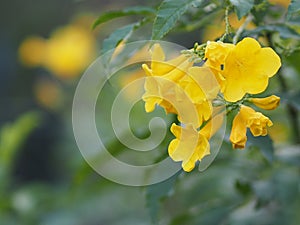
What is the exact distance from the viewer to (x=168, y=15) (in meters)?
0.88

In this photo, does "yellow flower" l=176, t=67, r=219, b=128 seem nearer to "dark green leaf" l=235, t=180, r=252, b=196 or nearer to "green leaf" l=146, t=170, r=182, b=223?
"green leaf" l=146, t=170, r=182, b=223

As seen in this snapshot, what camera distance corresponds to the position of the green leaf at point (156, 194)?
112cm

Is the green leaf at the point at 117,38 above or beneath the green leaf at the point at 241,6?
beneath

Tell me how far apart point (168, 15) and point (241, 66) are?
0.44ft

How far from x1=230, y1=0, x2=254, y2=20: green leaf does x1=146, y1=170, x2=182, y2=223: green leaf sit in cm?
36

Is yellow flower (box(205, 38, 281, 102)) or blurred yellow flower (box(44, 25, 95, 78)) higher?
yellow flower (box(205, 38, 281, 102))

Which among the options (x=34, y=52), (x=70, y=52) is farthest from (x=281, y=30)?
(x=34, y=52)

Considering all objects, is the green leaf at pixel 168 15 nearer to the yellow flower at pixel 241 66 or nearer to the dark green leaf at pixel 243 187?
the yellow flower at pixel 241 66

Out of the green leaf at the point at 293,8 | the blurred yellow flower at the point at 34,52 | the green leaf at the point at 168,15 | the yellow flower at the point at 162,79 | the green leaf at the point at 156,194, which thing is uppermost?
the green leaf at the point at 168,15

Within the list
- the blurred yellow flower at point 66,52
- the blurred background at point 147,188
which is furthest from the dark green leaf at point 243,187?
the blurred yellow flower at point 66,52

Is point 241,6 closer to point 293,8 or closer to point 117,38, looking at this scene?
point 293,8

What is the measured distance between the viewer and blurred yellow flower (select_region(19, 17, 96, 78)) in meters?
3.21

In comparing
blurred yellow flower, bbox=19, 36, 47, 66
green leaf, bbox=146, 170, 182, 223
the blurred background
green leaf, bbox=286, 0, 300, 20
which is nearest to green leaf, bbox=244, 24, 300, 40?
the blurred background

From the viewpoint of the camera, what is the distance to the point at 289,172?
4.58 ft
